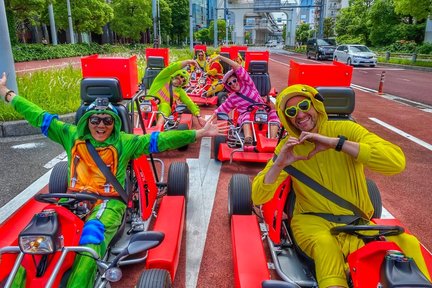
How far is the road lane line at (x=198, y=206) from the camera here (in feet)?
10.5

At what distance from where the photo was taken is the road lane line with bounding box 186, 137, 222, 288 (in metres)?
3.19

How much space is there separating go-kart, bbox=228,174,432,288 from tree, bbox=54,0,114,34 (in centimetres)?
2869

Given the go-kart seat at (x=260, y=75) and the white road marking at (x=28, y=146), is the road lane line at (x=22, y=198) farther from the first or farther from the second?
the go-kart seat at (x=260, y=75)

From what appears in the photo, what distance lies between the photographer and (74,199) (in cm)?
252

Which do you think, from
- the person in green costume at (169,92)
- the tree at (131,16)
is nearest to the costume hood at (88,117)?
the person in green costume at (169,92)

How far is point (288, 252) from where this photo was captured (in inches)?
116

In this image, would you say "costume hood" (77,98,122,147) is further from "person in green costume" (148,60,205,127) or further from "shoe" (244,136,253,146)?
"person in green costume" (148,60,205,127)

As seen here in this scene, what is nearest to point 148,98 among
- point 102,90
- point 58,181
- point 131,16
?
point 102,90

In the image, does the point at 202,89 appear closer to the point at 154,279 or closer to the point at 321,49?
the point at 154,279

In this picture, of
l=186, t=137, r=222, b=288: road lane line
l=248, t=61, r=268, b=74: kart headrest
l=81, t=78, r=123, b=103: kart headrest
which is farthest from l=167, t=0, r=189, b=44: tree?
l=81, t=78, r=123, b=103: kart headrest

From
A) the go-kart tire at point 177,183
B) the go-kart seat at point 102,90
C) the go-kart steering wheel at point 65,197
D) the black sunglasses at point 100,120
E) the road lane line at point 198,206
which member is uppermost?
the go-kart seat at point 102,90

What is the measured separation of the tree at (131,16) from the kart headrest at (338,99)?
3495 cm

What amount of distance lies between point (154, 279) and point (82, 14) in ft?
97.9

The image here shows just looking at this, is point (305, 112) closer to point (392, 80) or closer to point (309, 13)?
point (392, 80)
